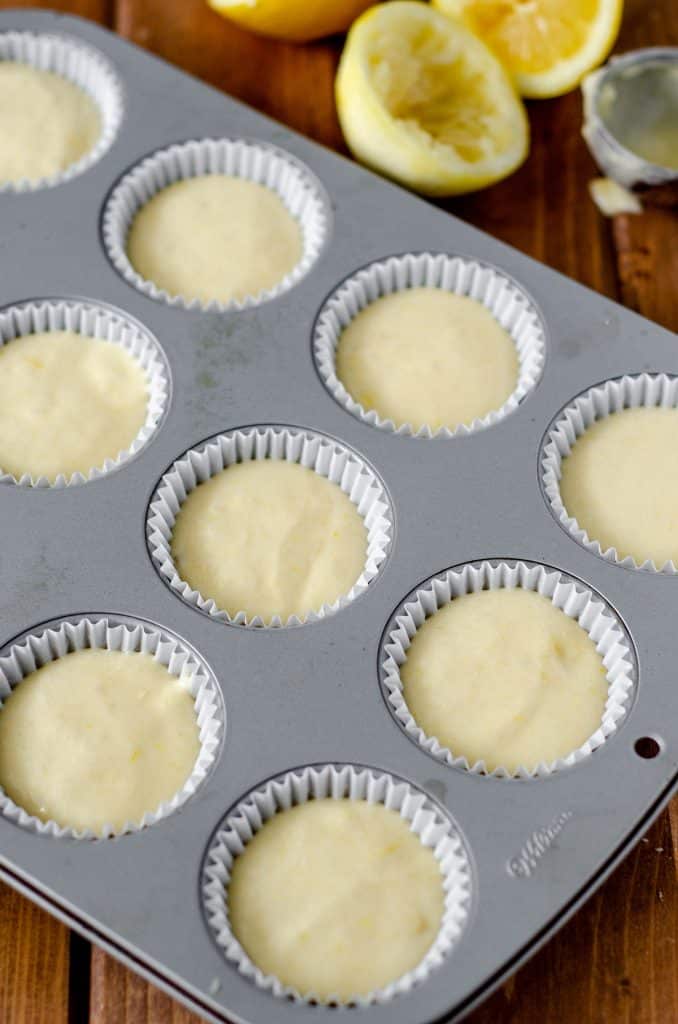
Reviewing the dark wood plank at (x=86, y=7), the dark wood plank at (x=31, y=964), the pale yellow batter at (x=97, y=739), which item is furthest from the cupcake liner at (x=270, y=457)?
the dark wood plank at (x=86, y=7)

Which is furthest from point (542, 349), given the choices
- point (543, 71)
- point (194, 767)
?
point (194, 767)

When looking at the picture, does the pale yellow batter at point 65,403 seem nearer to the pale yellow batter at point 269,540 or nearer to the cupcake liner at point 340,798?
the pale yellow batter at point 269,540

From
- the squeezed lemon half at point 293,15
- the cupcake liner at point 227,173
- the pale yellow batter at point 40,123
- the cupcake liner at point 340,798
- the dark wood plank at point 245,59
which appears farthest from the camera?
the dark wood plank at point 245,59

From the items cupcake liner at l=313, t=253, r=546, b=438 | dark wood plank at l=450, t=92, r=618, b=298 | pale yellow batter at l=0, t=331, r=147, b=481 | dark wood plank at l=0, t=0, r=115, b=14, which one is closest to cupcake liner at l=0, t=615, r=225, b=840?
pale yellow batter at l=0, t=331, r=147, b=481

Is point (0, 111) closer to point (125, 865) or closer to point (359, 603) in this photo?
point (359, 603)

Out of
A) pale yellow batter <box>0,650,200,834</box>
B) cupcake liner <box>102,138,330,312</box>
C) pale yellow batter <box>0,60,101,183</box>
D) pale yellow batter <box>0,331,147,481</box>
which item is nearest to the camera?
pale yellow batter <box>0,650,200,834</box>

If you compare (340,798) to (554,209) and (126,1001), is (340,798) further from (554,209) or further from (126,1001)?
(554,209)

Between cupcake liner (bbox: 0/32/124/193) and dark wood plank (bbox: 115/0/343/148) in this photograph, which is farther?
dark wood plank (bbox: 115/0/343/148)

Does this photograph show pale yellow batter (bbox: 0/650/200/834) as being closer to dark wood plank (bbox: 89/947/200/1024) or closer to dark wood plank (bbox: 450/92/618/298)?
dark wood plank (bbox: 89/947/200/1024)
